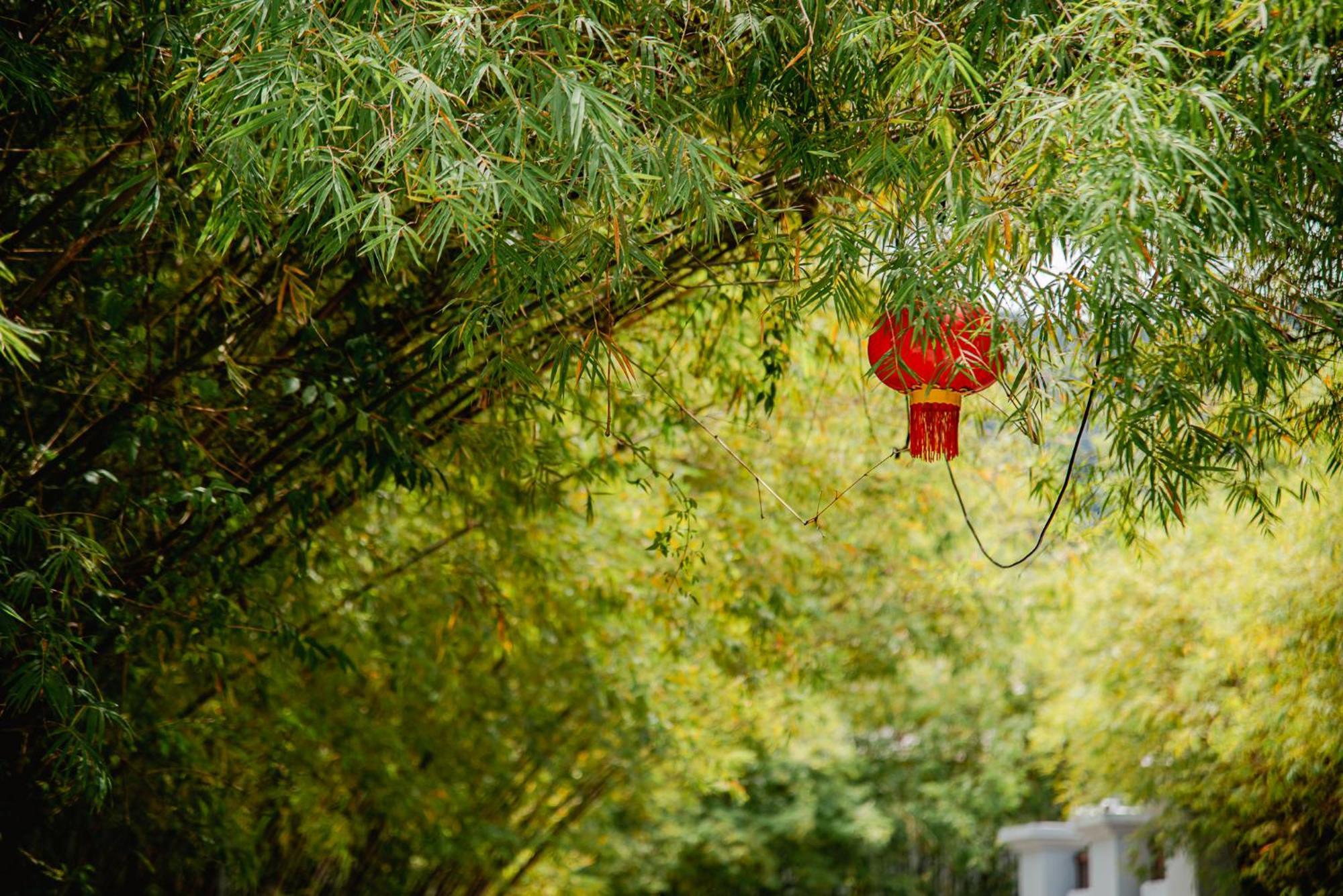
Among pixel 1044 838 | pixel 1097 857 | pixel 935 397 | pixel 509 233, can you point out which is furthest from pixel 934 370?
pixel 1044 838

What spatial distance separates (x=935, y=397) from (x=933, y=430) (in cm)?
6

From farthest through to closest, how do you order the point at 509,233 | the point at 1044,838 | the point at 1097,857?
the point at 1044,838, the point at 1097,857, the point at 509,233

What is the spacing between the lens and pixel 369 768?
4828mm

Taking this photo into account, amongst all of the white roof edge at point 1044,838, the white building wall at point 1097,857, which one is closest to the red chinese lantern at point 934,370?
the white building wall at point 1097,857

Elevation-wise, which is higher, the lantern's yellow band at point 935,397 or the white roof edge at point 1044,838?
the white roof edge at point 1044,838

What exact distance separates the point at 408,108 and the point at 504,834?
439 cm

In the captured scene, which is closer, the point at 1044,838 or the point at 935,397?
the point at 935,397

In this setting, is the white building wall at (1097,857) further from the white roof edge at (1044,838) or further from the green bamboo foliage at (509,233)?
the green bamboo foliage at (509,233)

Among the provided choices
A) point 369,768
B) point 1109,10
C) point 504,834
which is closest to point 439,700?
point 369,768

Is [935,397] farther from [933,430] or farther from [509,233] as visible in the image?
[509,233]

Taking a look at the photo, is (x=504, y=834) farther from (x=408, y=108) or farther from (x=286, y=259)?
(x=408, y=108)

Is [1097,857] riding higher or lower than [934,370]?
higher

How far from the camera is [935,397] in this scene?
7.66ft

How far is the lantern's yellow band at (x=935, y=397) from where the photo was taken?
2324 mm
